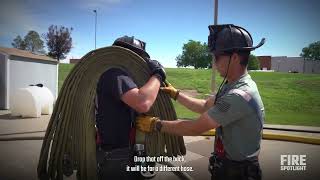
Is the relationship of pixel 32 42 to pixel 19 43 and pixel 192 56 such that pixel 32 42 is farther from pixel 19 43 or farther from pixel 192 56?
pixel 192 56

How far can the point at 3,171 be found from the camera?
6512mm

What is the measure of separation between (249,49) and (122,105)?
1189 mm

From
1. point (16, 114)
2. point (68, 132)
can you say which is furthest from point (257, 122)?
point (16, 114)

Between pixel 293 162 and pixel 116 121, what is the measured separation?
20.2ft

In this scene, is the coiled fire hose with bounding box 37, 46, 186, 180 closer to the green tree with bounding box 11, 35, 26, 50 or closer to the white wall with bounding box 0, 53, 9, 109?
the white wall with bounding box 0, 53, 9, 109

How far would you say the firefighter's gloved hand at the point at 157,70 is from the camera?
324 cm

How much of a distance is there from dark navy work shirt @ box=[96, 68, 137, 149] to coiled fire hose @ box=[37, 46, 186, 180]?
0.40 feet

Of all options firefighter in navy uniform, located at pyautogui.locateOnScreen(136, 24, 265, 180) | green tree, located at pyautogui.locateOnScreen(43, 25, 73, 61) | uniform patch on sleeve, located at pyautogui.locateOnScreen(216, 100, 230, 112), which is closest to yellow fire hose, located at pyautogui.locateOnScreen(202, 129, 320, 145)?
firefighter in navy uniform, located at pyautogui.locateOnScreen(136, 24, 265, 180)

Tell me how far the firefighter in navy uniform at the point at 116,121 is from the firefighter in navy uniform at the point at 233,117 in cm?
33

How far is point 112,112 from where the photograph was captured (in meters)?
3.12

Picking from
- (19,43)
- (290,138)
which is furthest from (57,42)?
(290,138)

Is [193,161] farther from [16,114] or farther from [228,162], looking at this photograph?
[16,114]

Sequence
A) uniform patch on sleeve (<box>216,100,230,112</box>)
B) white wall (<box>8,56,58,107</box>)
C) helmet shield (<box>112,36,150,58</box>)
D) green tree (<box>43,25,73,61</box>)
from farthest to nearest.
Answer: green tree (<box>43,25,73,61</box>) < white wall (<box>8,56,58,107</box>) < helmet shield (<box>112,36,150,58</box>) < uniform patch on sleeve (<box>216,100,230,112</box>)

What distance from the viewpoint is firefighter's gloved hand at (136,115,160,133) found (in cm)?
309
